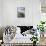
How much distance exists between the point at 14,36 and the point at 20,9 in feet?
4.39

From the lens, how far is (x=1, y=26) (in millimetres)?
5891

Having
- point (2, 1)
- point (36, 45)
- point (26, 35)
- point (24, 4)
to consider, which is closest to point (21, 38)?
point (26, 35)

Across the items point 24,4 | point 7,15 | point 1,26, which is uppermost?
point 24,4

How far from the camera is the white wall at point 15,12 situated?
5.81 metres

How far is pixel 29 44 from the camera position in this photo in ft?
17.4

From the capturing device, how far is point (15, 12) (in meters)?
5.92

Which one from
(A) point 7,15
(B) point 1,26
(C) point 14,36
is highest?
(A) point 7,15

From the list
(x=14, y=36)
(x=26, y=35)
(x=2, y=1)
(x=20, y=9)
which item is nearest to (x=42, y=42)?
(x=26, y=35)

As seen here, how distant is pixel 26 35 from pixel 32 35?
0.89ft

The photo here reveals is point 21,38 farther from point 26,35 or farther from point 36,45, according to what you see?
point 36,45

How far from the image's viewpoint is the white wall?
581 cm

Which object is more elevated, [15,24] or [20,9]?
[20,9]

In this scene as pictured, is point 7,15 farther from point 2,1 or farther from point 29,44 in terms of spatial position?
point 29,44

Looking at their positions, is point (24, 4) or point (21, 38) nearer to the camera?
point (21, 38)
